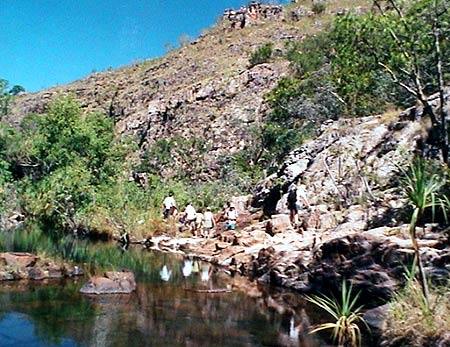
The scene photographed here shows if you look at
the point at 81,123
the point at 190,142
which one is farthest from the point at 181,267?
the point at 190,142

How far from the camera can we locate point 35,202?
3284cm

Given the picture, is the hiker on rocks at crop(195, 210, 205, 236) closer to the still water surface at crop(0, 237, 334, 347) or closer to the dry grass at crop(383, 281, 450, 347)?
the still water surface at crop(0, 237, 334, 347)

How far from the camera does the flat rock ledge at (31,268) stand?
16.4 m

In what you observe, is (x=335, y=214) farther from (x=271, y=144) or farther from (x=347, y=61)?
(x=271, y=144)

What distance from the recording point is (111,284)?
50.0ft

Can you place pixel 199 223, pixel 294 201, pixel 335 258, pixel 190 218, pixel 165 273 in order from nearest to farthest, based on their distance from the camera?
pixel 335 258 → pixel 165 273 → pixel 294 201 → pixel 199 223 → pixel 190 218

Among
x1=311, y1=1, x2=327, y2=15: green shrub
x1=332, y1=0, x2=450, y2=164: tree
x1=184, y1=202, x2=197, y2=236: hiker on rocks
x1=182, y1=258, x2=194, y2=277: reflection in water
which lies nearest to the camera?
x1=332, y1=0, x2=450, y2=164: tree

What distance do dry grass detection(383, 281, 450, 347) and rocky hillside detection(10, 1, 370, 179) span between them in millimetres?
44498

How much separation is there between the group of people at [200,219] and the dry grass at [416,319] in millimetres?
16022

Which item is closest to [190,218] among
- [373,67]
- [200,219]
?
[200,219]

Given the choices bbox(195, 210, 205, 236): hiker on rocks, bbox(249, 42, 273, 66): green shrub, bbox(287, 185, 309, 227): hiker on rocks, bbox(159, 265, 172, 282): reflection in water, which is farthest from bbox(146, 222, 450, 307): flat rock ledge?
bbox(249, 42, 273, 66): green shrub

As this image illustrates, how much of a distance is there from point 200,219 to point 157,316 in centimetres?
1599

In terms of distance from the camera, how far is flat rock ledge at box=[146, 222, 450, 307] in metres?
13.3

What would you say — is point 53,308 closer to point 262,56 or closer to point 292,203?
point 292,203
